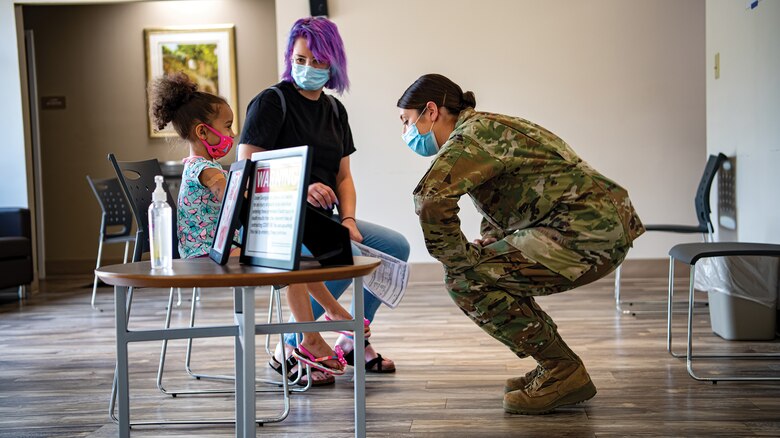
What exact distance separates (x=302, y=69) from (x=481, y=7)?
3.56m

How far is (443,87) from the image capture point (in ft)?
8.75

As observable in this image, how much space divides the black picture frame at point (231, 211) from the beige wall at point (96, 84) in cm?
606

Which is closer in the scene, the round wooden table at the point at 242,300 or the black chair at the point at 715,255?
the round wooden table at the point at 242,300

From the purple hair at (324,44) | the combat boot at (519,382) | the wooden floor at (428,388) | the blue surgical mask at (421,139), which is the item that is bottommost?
the wooden floor at (428,388)

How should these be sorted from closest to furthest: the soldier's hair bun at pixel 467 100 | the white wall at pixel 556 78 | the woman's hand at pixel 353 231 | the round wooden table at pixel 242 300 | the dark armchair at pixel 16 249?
the round wooden table at pixel 242 300, the soldier's hair bun at pixel 467 100, the woman's hand at pixel 353 231, the dark armchair at pixel 16 249, the white wall at pixel 556 78

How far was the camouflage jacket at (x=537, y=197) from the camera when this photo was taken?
245 cm

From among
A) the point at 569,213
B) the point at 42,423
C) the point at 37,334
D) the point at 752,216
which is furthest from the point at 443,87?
the point at 37,334

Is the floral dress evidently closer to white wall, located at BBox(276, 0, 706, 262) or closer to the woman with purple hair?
the woman with purple hair

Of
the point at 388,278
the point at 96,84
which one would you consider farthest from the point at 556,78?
the point at 96,84

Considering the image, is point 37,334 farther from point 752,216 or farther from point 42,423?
point 752,216

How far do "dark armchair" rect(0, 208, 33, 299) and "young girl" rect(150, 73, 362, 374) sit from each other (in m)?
3.68

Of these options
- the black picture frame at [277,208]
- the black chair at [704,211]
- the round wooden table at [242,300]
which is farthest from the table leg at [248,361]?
the black chair at [704,211]

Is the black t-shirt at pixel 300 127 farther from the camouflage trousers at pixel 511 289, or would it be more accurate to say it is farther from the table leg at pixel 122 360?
the table leg at pixel 122 360

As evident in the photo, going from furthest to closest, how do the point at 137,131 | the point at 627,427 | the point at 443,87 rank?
the point at 137,131 → the point at 443,87 → the point at 627,427
